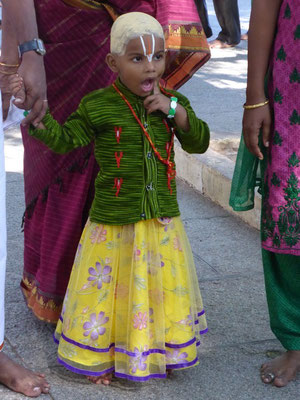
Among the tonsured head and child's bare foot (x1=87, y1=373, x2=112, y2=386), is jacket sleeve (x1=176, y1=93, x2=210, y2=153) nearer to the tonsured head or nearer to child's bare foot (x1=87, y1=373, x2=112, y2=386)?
the tonsured head

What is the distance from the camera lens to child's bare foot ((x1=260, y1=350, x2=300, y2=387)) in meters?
3.12

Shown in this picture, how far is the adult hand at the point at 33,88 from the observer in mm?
2846

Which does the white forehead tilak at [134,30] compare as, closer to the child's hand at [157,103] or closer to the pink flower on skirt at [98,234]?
the child's hand at [157,103]

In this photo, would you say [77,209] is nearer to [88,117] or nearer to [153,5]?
[88,117]

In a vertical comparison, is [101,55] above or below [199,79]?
above

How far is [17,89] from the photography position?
278 centimetres

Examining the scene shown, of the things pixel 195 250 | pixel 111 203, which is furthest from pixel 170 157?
pixel 195 250

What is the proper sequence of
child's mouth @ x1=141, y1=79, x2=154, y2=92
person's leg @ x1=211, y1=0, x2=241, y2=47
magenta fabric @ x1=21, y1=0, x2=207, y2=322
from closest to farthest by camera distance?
child's mouth @ x1=141, y1=79, x2=154, y2=92 < magenta fabric @ x1=21, y1=0, x2=207, y2=322 < person's leg @ x1=211, y1=0, x2=241, y2=47

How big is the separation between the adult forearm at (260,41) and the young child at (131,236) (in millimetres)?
235

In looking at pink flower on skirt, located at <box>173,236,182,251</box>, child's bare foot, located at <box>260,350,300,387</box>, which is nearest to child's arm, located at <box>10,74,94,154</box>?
pink flower on skirt, located at <box>173,236,182,251</box>

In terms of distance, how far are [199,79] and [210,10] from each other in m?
6.23

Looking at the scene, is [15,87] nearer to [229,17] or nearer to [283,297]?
[283,297]

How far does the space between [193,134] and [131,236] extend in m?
0.42

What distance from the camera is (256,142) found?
9.91 ft
